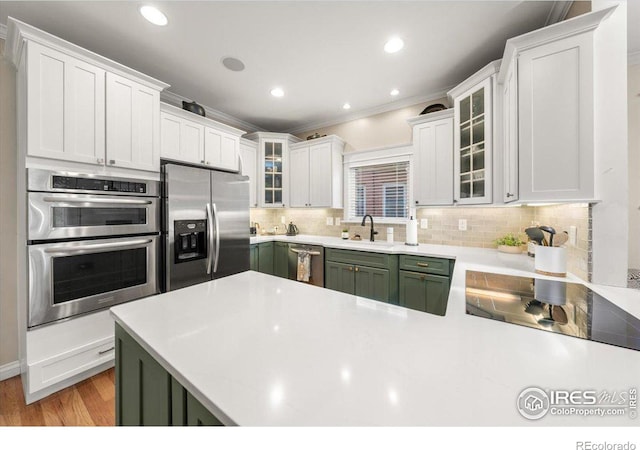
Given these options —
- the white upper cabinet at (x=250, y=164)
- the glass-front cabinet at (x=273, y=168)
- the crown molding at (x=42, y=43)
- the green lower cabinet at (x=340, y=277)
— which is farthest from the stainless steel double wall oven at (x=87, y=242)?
the green lower cabinet at (x=340, y=277)

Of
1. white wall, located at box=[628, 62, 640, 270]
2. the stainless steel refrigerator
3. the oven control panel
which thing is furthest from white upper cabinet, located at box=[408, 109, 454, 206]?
the oven control panel

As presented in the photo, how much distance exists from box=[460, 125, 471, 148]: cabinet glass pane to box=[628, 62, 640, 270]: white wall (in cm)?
104

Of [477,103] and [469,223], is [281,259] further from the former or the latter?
[477,103]

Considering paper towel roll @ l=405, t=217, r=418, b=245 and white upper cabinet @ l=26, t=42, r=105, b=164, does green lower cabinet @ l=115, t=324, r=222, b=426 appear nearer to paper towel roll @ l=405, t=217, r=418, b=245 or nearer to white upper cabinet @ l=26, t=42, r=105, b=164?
white upper cabinet @ l=26, t=42, r=105, b=164

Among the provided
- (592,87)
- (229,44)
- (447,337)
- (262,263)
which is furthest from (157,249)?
(592,87)

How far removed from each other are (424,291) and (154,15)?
10.5ft

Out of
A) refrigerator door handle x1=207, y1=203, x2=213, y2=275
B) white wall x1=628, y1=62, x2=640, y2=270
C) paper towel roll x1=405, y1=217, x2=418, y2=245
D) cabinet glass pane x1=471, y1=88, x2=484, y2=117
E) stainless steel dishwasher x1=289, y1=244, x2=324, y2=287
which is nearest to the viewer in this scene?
white wall x1=628, y1=62, x2=640, y2=270

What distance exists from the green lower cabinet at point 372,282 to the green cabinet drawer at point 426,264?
22 cm

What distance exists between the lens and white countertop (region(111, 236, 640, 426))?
47cm

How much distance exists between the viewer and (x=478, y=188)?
2283 mm

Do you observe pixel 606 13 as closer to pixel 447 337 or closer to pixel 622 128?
pixel 622 128

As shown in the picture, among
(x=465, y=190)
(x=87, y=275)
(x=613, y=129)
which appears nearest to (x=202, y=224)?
(x=87, y=275)

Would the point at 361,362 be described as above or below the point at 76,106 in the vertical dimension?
below

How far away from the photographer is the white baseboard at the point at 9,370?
1.90 m
